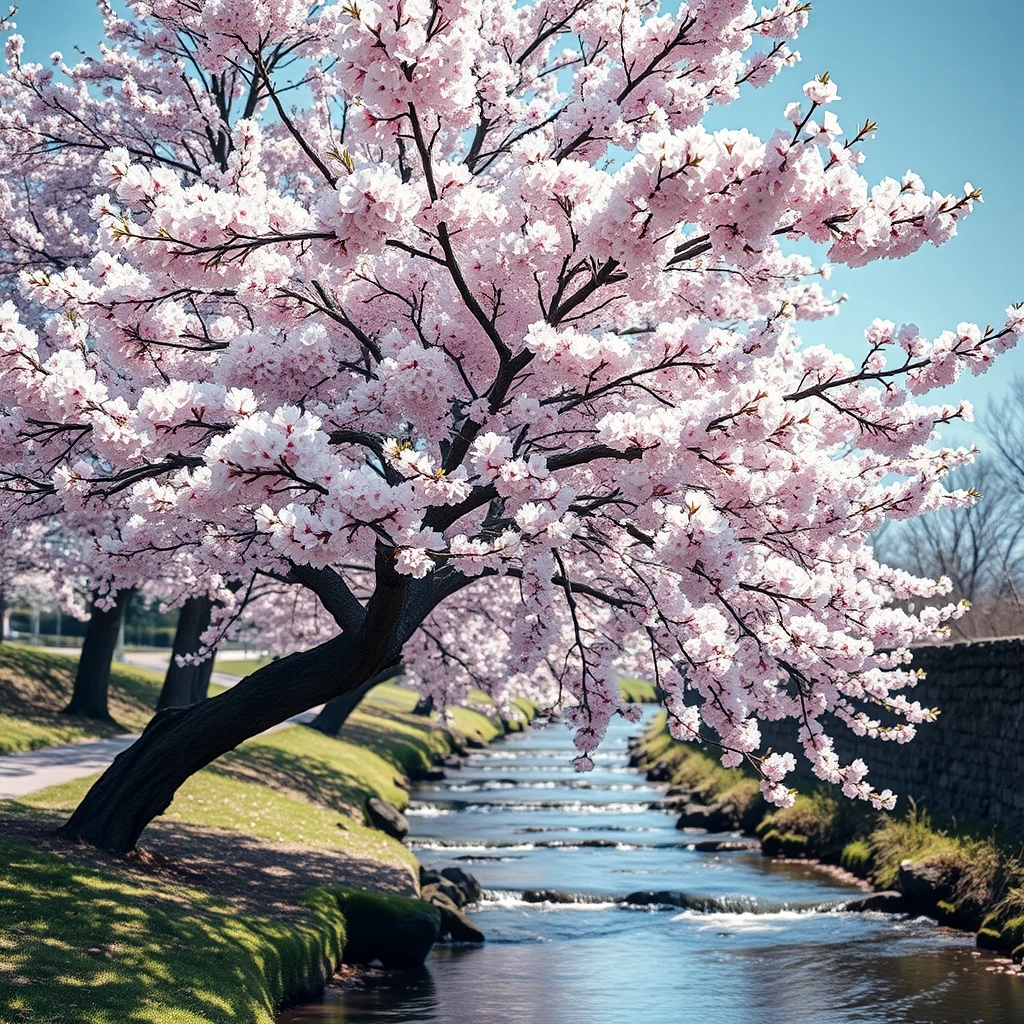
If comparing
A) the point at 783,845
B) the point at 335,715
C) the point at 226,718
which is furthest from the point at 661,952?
the point at 335,715

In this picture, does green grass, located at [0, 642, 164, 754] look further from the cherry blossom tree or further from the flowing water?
the cherry blossom tree

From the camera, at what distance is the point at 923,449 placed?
10.7 metres

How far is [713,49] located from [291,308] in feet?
12.3

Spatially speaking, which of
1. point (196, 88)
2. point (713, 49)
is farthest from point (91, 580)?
point (713, 49)

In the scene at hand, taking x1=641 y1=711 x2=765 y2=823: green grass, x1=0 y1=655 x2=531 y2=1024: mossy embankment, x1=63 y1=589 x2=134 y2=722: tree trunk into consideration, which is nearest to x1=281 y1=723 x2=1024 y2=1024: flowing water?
x1=0 y1=655 x2=531 y2=1024: mossy embankment

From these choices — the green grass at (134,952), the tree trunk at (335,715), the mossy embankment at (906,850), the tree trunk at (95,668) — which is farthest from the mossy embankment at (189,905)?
the tree trunk at (335,715)

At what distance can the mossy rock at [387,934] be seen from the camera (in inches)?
527

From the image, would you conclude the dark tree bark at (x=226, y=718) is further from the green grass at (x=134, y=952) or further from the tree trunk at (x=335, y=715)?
the tree trunk at (x=335, y=715)

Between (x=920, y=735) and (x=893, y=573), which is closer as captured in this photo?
(x=893, y=573)

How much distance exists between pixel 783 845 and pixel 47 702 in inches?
636

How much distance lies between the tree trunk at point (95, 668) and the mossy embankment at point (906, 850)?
13450 mm

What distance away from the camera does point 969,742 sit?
18.4 metres

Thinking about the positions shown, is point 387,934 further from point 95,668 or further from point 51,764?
point 95,668

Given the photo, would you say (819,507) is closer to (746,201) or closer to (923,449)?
(923,449)
